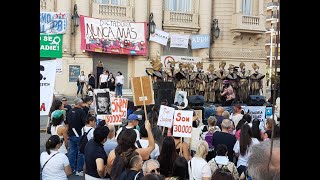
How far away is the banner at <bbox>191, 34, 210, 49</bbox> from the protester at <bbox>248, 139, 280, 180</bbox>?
952cm

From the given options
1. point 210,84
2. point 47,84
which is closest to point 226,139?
point 47,84

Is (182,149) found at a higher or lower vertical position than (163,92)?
lower

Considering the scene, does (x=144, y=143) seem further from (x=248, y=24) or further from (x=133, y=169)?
(x=248, y=24)

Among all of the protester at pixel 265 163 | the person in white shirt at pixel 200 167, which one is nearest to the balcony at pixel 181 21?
the person in white shirt at pixel 200 167

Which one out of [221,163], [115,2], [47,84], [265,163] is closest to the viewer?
[265,163]

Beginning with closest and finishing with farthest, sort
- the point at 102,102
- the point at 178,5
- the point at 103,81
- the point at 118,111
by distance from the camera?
the point at 118,111 → the point at 102,102 → the point at 103,81 → the point at 178,5

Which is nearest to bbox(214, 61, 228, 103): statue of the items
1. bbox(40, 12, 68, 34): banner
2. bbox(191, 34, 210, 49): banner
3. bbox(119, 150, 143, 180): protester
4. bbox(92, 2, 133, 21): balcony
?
bbox(191, 34, 210, 49): banner

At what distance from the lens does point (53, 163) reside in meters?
3.65

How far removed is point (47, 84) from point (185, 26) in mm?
8517

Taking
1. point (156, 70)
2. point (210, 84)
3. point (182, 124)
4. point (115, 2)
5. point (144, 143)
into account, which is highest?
point (115, 2)

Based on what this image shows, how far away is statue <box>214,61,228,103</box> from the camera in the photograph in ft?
37.7
